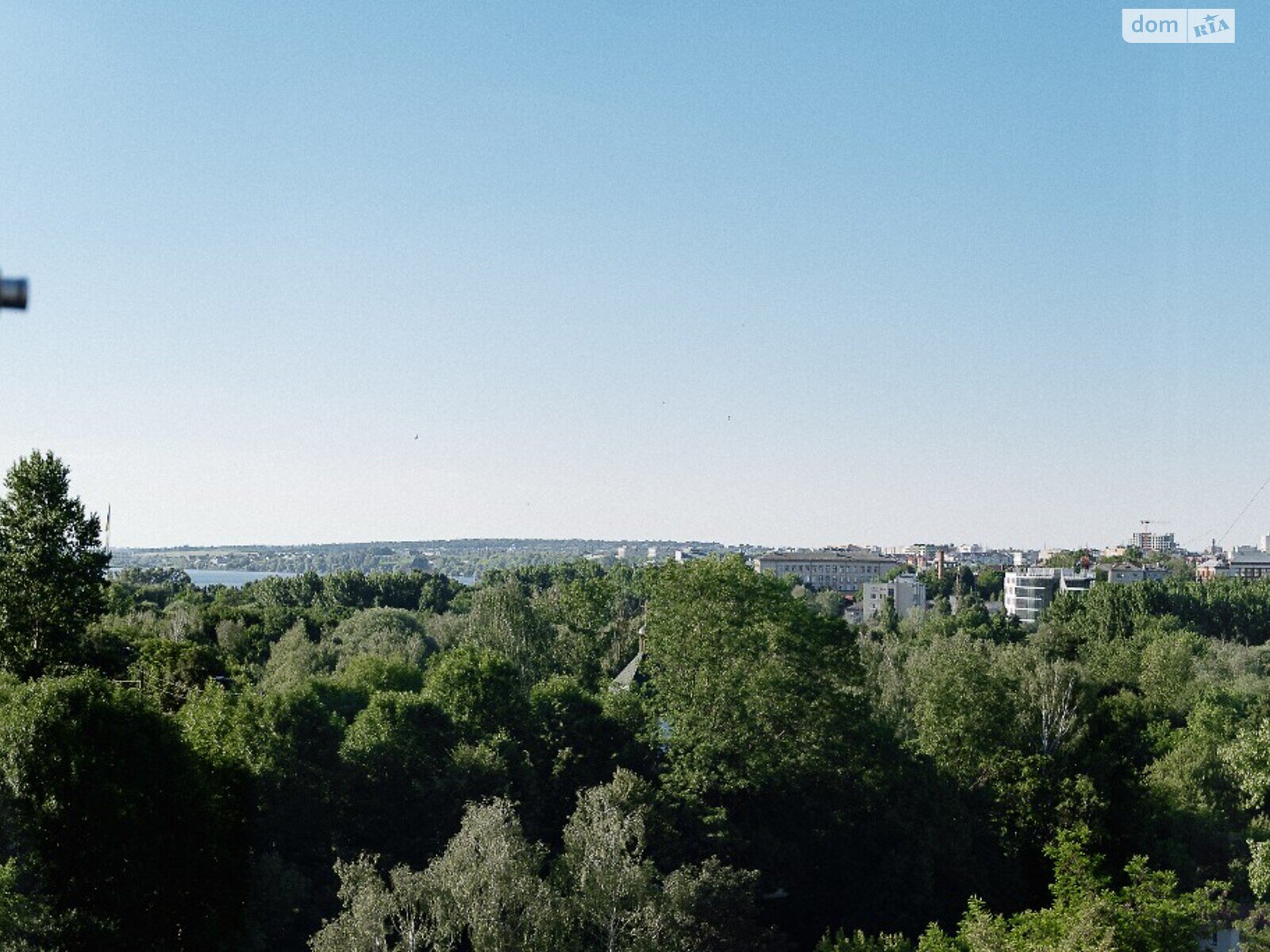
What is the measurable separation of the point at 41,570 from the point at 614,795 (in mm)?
18407

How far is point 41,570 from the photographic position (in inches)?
1366

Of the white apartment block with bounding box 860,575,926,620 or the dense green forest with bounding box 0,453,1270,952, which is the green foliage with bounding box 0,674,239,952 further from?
the white apartment block with bounding box 860,575,926,620

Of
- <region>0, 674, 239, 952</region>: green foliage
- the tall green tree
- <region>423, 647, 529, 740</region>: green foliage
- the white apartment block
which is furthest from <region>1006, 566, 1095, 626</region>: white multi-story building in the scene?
<region>0, 674, 239, 952</region>: green foliage

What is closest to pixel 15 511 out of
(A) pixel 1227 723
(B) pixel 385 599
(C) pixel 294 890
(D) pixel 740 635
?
(C) pixel 294 890

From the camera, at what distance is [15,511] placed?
35.0 m

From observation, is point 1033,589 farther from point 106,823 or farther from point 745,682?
point 106,823

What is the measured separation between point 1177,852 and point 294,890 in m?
26.3

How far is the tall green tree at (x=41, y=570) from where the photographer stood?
34.5 metres

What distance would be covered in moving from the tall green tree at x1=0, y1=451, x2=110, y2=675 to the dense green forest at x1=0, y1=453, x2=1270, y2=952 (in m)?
0.07

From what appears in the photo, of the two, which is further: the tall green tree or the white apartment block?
the white apartment block

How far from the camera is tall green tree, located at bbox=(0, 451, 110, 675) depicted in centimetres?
3447

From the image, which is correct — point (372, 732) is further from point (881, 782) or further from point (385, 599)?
point (385, 599)

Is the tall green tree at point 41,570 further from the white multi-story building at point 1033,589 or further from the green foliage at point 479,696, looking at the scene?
the white multi-story building at point 1033,589

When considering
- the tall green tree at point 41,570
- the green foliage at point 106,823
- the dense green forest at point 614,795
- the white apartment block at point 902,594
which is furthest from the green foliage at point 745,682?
the white apartment block at point 902,594
